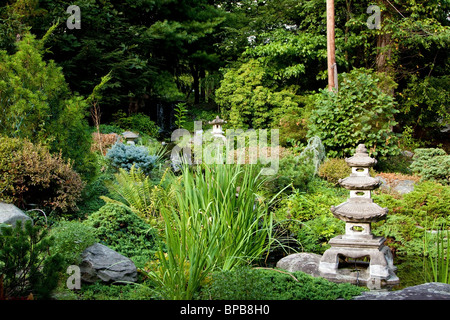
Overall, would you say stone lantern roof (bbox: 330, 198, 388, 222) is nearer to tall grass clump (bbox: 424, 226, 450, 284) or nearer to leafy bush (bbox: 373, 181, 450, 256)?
tall grass clump (bbox: 424, 226, 450, 284)

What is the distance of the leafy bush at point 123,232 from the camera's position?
4.92 metres

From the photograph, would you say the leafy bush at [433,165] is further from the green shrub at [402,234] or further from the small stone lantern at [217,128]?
the small stone lantern at [217,128]

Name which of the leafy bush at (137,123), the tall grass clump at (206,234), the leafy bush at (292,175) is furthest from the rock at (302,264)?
the leafy bush at (137,123)

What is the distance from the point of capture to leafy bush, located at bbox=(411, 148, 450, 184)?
339 inches

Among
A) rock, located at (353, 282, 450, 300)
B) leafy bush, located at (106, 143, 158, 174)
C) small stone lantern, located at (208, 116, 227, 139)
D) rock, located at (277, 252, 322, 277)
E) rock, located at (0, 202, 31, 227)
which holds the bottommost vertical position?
rock, located at (277, 252, 322, 277)

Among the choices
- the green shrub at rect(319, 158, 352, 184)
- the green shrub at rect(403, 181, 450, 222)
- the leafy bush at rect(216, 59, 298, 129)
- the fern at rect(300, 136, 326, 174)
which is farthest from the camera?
the leafy bush at rect(216, 59, 298, 129)

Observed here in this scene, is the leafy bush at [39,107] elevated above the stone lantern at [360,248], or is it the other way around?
the leafy bush at [39,107]

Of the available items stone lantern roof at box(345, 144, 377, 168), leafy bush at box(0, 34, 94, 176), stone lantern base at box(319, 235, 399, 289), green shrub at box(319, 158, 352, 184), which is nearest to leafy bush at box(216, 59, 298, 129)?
green shrub at box(319, 158, 352, 184)

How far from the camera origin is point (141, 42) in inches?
605

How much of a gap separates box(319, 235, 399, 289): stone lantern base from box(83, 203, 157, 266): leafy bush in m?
2.06

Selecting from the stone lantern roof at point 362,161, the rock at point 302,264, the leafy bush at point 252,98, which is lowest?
the rock at point 302,264

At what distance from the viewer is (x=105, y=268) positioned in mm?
4137

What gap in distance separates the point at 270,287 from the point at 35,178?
3.71 m

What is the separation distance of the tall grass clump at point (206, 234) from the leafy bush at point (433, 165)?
5.44 meters
